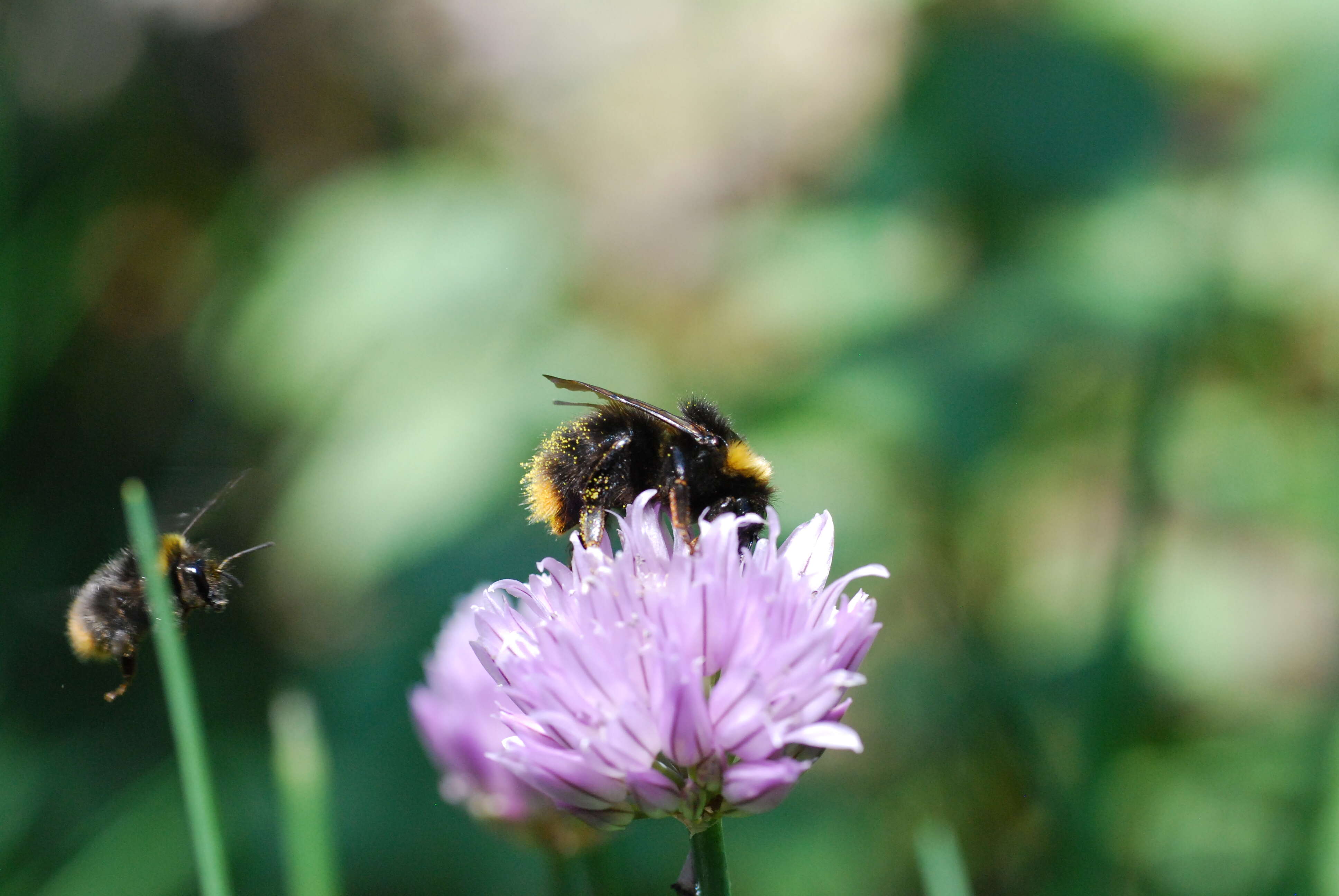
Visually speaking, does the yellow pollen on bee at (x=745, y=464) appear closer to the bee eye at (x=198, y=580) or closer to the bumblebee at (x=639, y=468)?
the bumblebee at (x=639, y=468)

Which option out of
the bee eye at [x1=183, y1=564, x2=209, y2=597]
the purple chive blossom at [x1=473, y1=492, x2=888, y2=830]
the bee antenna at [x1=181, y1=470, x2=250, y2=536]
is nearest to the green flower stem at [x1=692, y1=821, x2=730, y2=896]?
the purple chive blossom at [x1=473, y1=492, x2=888, y2=830]

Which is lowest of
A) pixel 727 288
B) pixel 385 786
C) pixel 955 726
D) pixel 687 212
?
pixel 955 726

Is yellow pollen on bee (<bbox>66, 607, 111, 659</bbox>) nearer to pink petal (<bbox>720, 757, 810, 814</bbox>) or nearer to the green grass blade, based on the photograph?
the green grass blade

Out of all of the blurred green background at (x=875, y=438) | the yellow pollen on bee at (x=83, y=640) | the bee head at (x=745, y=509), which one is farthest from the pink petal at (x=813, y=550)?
the yellow pollen on bee at (x=83, y=640)

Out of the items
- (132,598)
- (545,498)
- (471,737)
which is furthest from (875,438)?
(132,598)

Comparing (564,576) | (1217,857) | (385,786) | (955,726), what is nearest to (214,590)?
(564,576)

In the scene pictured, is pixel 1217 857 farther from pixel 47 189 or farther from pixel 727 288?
pixel 47 189

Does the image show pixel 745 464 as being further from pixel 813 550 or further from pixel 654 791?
pixel 654 791
